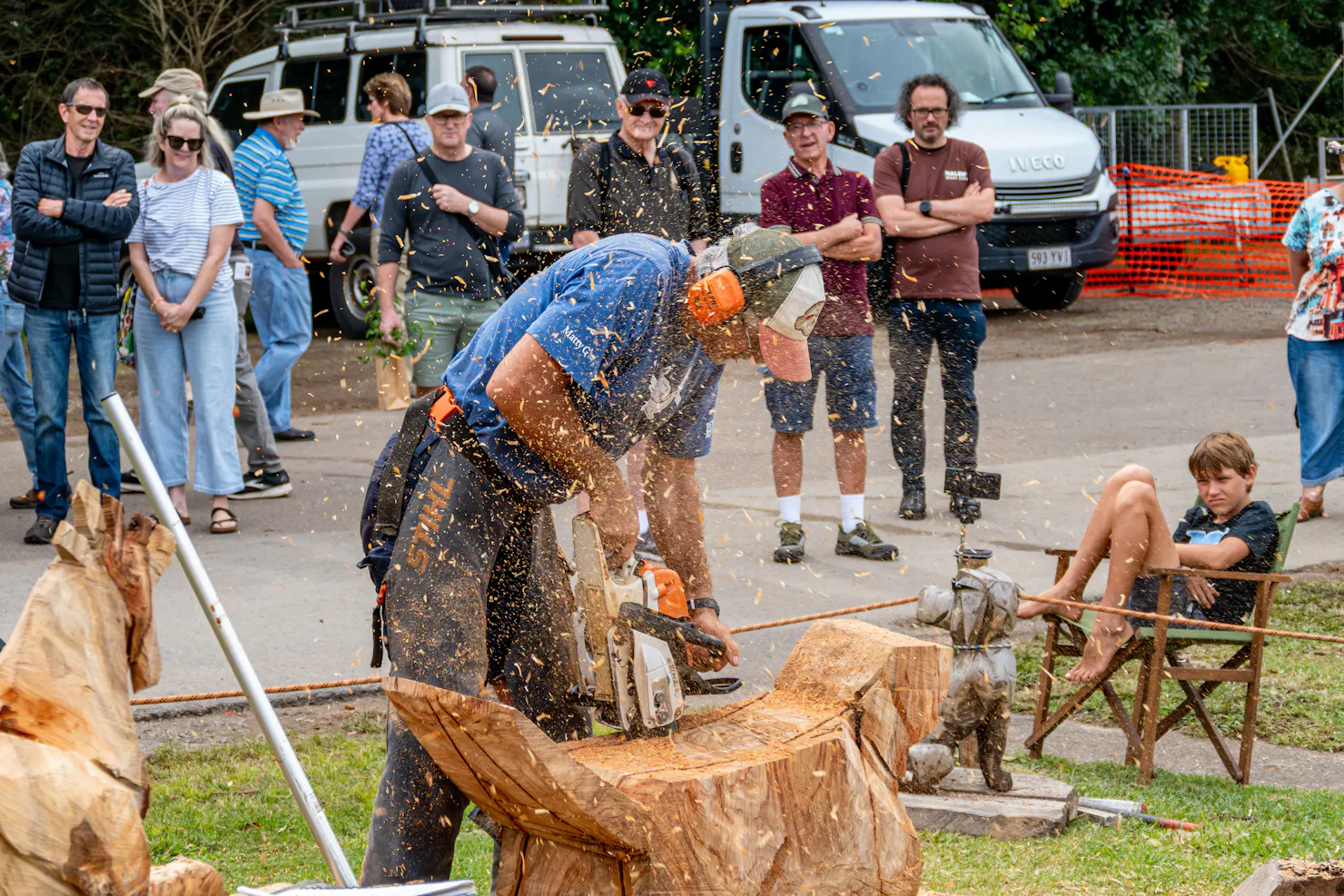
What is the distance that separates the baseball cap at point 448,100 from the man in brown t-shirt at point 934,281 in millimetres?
2248

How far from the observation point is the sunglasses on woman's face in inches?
283

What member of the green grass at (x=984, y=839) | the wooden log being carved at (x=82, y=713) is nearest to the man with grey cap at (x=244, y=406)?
the green grass at (x=984, y=839)

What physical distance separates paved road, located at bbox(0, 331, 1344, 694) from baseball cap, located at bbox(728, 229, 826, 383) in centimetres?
255

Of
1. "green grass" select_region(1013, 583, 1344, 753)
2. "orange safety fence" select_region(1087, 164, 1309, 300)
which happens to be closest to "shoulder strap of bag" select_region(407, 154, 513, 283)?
"green grass" select_region(1013, 583, 1344, 753)

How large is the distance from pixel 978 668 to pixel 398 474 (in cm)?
193

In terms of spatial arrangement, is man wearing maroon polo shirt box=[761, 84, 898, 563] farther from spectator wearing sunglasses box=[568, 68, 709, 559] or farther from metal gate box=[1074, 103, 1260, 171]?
metal gate box=[1074, 103, 1260, 171]

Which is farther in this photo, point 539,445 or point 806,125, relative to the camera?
point 806,125

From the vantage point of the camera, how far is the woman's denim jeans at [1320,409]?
7816mm

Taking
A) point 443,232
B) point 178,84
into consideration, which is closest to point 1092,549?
point 443,232

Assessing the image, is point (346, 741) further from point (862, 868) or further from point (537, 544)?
point (862, 868)

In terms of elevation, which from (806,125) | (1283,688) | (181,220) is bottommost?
(1283,688)

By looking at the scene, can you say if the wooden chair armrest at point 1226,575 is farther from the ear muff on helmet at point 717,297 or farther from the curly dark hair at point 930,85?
the curly dark hair at point 930,85

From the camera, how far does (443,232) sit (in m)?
7.45

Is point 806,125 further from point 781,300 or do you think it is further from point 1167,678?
point 781,300
